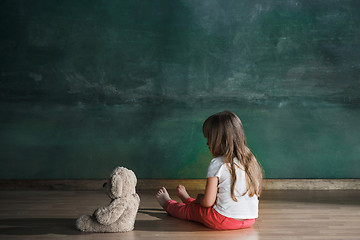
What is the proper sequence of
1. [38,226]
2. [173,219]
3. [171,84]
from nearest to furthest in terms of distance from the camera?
1. [38,226]
2. [173,219]
3. [171,84]

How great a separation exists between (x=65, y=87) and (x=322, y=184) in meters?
2.26

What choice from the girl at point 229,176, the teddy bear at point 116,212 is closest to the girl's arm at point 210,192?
the girl at point 229,176

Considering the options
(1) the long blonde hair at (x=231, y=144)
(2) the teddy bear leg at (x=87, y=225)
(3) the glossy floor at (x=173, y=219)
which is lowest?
(3) the glossy floor at (x=173, y=219)

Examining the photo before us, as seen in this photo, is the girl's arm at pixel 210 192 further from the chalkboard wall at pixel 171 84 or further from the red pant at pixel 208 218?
the chalkboard wall at pixel 171 84

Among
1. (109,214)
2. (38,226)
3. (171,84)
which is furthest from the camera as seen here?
(171,84)

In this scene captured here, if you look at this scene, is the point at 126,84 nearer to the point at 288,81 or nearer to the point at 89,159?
the point at 89,159

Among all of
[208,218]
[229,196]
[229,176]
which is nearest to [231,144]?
[229,176]

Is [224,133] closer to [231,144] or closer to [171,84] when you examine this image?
[231,144]

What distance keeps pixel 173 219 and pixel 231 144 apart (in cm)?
63

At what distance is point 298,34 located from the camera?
3.38m

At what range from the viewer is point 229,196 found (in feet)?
7.14

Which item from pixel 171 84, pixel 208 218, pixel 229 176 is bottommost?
pixel 208 218

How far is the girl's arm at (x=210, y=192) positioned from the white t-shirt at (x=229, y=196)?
0.03 metres

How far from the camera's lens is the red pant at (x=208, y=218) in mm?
2209
